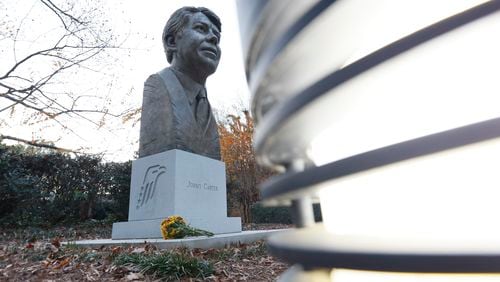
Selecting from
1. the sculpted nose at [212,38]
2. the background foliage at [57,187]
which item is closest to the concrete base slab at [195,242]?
the sculpted nose at [212,38]

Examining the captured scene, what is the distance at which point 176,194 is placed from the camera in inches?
247

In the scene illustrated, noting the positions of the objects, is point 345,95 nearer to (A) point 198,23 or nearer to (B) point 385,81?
(B) point 385,81

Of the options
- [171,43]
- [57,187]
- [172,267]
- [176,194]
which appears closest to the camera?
[172,267]

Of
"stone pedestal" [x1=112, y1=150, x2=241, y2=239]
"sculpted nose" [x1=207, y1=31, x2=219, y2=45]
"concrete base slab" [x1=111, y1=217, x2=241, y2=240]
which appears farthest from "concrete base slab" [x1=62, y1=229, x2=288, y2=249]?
"sculpted nose" [x1=207, y1=31, x2=219, y2=45]

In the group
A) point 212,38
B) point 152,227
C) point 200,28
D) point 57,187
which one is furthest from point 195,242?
point 57,187

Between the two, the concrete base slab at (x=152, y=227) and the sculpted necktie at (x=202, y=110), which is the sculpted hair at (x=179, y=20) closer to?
the sculpted necktie at (x=202, y=110)

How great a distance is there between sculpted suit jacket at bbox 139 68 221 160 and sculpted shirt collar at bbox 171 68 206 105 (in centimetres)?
10

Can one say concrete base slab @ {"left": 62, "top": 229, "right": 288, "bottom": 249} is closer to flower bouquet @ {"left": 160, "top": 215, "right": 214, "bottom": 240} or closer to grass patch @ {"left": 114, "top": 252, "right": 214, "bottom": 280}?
flower bouquet @ {"left": 160, "top": 215, "right": 214, "bottom": 240}

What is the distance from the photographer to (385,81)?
33cm

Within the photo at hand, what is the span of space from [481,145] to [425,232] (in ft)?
0.32

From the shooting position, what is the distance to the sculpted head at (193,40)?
7.42m

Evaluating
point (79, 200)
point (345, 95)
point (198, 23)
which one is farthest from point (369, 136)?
point (79, 200)

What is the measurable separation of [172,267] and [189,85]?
4.99m

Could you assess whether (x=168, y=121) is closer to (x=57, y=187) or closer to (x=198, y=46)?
(x=198, y=46)
